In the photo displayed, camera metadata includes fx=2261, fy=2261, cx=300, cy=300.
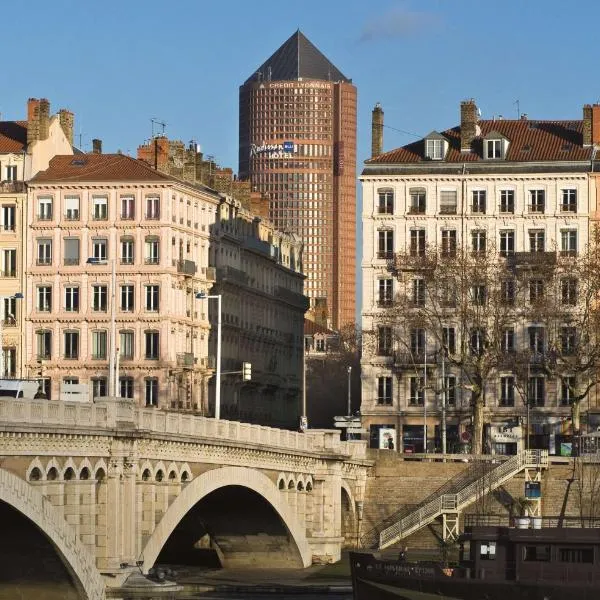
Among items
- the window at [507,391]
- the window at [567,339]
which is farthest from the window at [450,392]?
the window at [567,339]

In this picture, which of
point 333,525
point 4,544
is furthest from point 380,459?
point 4,544

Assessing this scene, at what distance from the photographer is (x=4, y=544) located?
75.8m

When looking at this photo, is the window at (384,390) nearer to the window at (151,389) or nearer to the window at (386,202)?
the window at (386,202)

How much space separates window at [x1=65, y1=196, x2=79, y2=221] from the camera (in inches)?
5787

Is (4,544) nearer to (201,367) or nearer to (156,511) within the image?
(156,511)

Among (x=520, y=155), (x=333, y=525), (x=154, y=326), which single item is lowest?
(x=333, y=525)

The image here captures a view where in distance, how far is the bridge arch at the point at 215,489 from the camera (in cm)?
8369

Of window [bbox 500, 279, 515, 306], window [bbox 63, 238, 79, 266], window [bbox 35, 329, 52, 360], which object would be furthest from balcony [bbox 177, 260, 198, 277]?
window [bbox 500, 279, 515, 306]

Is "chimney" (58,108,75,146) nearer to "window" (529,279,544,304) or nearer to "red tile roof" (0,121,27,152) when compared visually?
"red tile roof" (0,121,27,152)

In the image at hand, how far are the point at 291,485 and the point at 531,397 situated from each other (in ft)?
132

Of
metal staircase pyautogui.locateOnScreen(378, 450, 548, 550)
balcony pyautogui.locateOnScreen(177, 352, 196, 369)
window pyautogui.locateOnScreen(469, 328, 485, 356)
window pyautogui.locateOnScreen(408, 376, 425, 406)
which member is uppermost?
window pyautogui.locateOnScreen(469, 328, 485, 356)

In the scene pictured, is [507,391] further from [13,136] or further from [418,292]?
[13,136]

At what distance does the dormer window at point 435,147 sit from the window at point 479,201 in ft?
11.7

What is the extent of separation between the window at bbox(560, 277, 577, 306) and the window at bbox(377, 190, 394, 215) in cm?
1246
